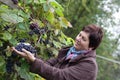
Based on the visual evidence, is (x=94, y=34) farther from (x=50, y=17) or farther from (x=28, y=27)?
(x=28, y=27)

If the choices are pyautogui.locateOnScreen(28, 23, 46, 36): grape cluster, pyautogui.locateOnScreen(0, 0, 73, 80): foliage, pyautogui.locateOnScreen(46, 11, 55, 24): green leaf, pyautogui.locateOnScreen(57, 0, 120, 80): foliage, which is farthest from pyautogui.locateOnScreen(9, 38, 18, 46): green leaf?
pyautogui.locateOnScreen(57, 0, 120, 80): foliage

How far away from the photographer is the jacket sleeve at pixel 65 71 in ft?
7.07

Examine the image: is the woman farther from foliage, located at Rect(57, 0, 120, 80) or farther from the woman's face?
foliage, located at Rect(57, 0, 120, 80)

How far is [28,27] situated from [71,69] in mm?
342

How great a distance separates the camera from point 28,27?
2.18m

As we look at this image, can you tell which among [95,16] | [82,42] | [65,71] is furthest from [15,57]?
[95,16]

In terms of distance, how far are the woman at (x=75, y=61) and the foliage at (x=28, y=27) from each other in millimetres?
76

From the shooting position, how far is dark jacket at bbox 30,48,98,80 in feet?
7.08

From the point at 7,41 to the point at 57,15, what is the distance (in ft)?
1.38

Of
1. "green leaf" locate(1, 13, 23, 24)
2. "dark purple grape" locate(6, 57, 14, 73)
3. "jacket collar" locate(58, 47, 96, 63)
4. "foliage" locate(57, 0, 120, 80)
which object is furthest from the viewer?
"foliage" locate(57, 0, 120, 80)

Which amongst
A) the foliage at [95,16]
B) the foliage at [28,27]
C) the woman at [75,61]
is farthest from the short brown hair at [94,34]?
the foliage at [95,16]

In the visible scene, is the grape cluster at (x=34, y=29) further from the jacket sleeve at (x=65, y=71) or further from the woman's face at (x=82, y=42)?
the woman's face at (x=82, y=42)

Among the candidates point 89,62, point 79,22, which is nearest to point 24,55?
point 89,62

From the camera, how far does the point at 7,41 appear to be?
85.0 inches
